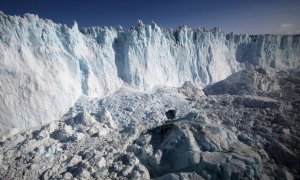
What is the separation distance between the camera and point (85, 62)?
2120cm

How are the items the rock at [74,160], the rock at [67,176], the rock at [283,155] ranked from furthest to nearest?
the rock at [283,155], the rock at [74,160], the rock at [67,176]

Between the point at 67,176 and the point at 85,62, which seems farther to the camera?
the point at 85,62

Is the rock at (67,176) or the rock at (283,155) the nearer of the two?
the rock at (67,176)

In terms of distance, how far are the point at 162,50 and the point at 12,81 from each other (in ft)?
59.0

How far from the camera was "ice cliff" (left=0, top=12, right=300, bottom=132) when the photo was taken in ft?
53.1

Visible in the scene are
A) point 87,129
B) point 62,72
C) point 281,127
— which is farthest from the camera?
point 62,72

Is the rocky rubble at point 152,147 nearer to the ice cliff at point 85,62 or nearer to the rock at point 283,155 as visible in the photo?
the rock at point 283,155

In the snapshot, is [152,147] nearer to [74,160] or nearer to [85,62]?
[74,160]

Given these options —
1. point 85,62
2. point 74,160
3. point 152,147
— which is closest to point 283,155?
point 152,147

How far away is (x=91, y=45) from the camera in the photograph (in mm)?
23359

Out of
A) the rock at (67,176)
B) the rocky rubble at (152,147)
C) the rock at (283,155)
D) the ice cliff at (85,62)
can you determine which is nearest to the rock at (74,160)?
the rocky rubble at (152,147)

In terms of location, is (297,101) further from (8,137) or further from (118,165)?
(8,137)

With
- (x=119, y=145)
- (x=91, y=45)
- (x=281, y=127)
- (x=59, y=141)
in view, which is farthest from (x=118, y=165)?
(x=91, y=45)

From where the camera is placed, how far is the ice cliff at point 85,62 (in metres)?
16.2
